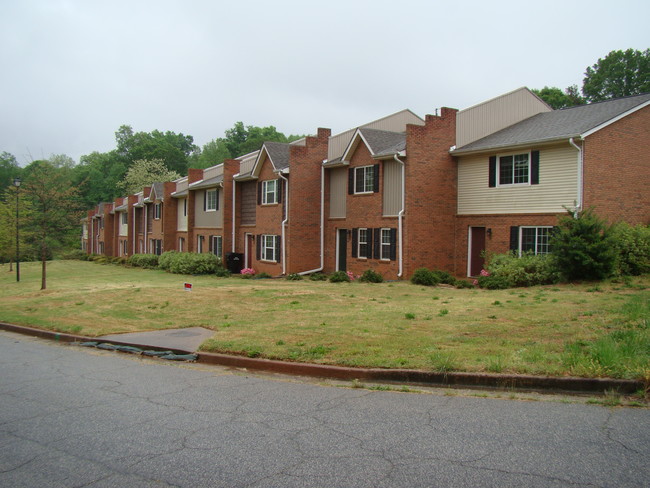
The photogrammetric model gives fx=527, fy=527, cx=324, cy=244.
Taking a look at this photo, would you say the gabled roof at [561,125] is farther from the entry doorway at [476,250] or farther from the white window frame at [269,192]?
the white window frame at [269,192]

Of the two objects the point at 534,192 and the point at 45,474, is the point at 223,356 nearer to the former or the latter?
the point at 45,474

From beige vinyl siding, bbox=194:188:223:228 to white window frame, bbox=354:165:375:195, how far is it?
12811 mm

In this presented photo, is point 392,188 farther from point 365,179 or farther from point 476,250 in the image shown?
point 476,250

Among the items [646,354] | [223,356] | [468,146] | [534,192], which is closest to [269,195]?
[468,146]

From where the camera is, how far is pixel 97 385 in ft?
27.0

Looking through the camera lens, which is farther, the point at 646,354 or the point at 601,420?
the point at 646,354

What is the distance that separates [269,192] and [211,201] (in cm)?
843

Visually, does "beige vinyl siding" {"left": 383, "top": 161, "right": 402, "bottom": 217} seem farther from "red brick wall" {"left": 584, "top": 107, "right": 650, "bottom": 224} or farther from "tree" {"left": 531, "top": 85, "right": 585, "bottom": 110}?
"tree" {"left": 531, "top": 85, "right": 585, "bottom": 110}

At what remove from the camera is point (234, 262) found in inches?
1312

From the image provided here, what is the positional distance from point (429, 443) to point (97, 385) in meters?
5.50

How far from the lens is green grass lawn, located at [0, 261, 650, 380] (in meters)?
7.93

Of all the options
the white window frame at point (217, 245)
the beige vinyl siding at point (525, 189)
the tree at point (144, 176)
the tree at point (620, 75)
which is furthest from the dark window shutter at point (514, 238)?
the tree at point (144, 176)

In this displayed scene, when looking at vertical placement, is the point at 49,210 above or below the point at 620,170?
below

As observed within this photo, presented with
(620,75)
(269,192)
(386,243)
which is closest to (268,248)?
(269,192)
